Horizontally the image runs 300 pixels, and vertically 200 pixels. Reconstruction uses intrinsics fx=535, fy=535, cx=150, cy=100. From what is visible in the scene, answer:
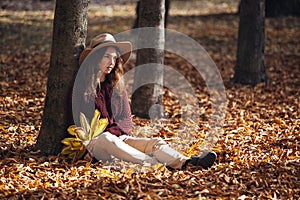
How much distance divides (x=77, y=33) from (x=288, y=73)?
5685 millimetres

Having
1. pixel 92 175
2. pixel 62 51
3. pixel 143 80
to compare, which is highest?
pixel 62 51

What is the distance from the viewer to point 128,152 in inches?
193

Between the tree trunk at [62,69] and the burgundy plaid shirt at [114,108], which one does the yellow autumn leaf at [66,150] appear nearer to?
the tree trunk at [62,69]

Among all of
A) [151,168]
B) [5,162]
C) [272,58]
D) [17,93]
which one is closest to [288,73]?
[272,58]

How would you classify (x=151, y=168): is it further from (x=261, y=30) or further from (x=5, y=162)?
(x=261, y=30)

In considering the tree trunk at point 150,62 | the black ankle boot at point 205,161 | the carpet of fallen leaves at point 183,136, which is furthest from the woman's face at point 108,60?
the tree trunk at point 150,62

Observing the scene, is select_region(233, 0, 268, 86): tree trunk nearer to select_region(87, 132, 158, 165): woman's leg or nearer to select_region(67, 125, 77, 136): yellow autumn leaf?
select_region(87, 132, 158, 165): woman's leg

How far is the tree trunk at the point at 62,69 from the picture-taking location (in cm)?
502

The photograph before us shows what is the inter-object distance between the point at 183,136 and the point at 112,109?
1.20 m

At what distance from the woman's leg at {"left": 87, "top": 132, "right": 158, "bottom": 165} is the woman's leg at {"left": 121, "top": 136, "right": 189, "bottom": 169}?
0.08 m

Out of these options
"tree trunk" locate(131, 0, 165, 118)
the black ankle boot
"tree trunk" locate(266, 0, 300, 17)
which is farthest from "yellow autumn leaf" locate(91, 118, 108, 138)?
"tree trunk" locate(266, 0, 300, 17)

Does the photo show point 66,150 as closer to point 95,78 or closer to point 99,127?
point 99,127

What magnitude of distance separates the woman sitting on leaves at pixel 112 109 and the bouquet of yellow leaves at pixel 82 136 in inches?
2.2

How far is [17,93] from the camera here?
766 cm
